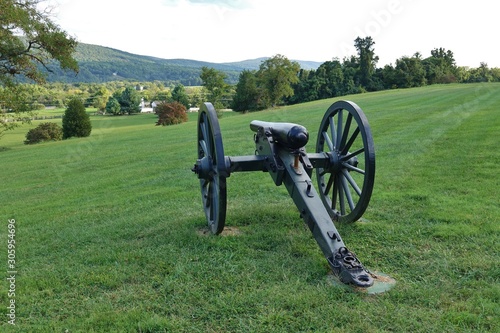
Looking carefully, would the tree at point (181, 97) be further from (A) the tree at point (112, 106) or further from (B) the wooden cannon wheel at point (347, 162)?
(B) the wooden cannon wheel at point (347, 162)

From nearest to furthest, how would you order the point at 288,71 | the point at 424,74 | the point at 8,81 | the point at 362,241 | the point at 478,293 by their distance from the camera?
the point at 478,293 < the point at 362,241 < the point at 8,81 < the point at 288,71 < the point at 424,74

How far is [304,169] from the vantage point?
4578 mm

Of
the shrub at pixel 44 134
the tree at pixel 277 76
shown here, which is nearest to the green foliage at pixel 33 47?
the shrub at pixel 44 134

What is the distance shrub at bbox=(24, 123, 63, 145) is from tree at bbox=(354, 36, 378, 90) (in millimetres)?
45071

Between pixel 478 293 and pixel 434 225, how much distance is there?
172 cm

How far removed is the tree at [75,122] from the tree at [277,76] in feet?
86.4

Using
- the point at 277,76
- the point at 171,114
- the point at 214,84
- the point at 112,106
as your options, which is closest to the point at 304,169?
the point at 171,114

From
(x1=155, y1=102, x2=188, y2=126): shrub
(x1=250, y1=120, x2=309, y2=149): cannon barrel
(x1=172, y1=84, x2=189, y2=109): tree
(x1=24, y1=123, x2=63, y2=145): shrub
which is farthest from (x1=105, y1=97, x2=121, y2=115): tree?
(x1=250, y1=120, x2=309, y2=149): cannon barrel

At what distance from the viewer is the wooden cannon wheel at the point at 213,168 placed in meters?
4.27

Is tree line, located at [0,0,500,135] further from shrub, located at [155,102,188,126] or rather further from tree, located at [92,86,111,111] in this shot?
shrub, located at [155,102,188,126]

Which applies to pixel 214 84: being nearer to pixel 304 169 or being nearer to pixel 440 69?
pixel 440 69

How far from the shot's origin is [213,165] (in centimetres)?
483

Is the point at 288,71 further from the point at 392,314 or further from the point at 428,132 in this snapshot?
the point at 392,314

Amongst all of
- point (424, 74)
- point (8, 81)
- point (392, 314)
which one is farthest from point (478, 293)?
point (424, 74)
